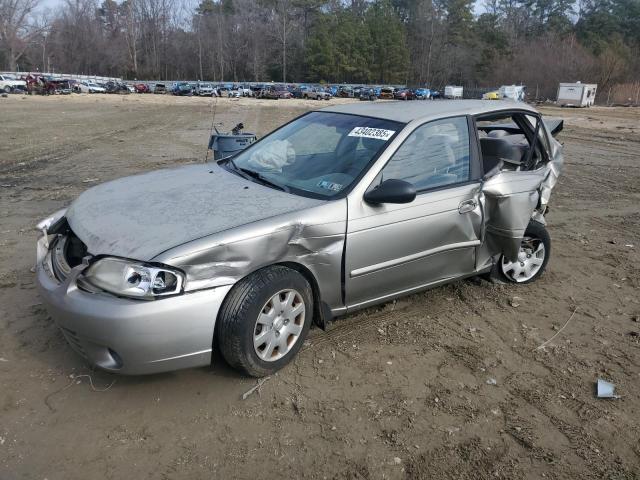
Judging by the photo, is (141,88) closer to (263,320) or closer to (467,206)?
(467,206)

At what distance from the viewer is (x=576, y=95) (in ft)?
166

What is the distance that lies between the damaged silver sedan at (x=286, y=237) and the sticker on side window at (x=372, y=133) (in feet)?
0.04

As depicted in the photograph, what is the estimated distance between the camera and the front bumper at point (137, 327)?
8.95ft

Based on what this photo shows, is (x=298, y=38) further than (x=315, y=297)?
Yes

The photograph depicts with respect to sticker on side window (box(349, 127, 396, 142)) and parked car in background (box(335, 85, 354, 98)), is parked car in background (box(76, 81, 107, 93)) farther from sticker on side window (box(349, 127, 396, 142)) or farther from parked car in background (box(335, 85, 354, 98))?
sticker on side window (box(349, 127, 396, 142))

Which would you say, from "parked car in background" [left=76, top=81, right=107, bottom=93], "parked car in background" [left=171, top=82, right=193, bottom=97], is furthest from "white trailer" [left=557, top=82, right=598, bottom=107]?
"parked car in background" [left=76, top=81, right=107, bottom=93]

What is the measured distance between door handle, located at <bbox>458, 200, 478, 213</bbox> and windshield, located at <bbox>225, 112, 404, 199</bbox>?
2.48ft

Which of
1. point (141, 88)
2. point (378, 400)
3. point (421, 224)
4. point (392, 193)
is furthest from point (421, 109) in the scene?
point (141, 88)

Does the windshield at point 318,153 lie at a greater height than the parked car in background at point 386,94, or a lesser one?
greater

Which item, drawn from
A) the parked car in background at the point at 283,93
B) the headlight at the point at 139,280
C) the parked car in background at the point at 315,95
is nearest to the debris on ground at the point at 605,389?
the headlight at the point at 139,280

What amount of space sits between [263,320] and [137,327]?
732 mm

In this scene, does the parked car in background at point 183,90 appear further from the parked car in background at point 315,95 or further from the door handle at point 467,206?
the door handle at point 467,206

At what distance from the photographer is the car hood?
2959 mm

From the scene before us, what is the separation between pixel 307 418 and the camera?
296cm
